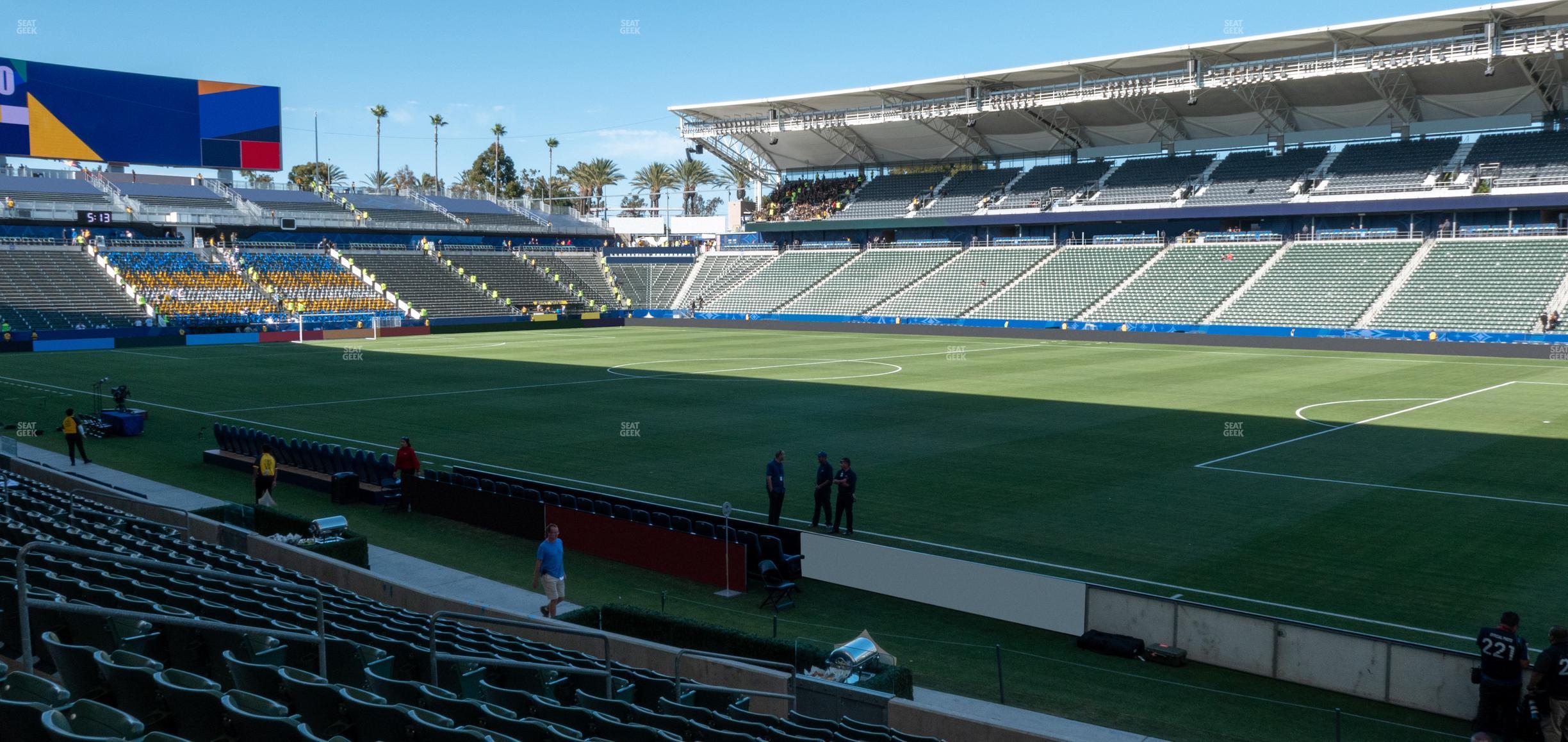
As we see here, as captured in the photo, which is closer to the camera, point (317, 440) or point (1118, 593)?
point (1118, 593)

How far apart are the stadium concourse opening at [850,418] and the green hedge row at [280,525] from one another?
10cm

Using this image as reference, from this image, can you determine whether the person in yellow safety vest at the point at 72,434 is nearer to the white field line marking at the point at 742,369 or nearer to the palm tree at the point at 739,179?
the white field line marking at the point at 742,369

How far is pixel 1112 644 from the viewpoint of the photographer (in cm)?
1349

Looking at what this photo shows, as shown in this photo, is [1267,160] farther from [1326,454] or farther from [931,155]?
[1326,454]

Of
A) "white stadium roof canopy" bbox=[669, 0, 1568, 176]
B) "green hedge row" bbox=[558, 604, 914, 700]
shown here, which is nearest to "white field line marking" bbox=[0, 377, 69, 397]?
"green hedge row" bbox=[558, 604, 914, 700]

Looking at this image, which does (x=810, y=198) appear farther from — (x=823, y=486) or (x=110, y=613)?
(x=110, y=613)

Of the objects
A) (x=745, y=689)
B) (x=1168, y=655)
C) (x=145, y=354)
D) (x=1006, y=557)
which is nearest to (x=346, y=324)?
(x=145, y=354)

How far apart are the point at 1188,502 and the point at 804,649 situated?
12.4 meters

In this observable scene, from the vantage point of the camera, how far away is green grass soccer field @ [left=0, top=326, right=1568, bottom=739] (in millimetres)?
17219

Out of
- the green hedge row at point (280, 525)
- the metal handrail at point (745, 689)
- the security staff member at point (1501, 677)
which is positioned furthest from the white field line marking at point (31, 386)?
the security staff member at point (1501, 677)

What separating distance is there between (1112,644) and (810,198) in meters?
83.4

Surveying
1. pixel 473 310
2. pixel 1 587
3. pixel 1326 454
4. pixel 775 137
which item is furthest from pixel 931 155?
pixel 1 587

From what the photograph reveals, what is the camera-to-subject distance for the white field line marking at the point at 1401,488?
2083cm

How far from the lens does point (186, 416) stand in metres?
34.0
